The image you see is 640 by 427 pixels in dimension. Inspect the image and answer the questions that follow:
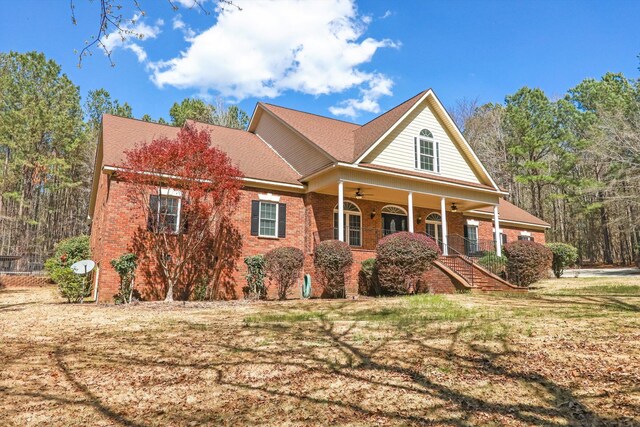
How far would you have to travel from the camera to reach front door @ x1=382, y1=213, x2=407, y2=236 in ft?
61.6

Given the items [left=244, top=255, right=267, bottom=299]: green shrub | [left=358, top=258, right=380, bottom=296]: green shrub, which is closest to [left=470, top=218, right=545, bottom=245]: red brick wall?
[left=358, top=258, right=380, bottom=296]: green shrub

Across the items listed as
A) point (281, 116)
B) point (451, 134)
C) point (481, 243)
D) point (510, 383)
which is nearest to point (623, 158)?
point (481, 243)

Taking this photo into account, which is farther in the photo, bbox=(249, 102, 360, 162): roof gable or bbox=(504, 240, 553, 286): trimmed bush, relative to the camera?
bbox=(249, 102, 360, 162): roof gable

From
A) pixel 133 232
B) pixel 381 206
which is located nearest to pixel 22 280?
pixel 133 232

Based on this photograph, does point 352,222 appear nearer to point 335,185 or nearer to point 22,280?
point 335,185

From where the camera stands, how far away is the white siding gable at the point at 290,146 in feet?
54.4

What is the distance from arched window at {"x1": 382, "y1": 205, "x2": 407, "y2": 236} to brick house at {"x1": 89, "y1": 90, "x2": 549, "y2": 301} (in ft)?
0.15

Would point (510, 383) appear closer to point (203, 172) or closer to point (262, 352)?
point (262, 352)

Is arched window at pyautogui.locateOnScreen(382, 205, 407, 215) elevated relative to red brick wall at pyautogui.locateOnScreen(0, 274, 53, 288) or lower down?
elevated

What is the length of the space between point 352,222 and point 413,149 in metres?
3.97

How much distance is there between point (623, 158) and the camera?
29.6 meters

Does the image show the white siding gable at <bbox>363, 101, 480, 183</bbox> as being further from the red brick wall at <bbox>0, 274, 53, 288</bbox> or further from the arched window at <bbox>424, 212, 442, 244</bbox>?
the red brick wall at <bbox>0, 274, 53, 288</bbox>

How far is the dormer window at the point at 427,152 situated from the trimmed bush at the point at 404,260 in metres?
5.32

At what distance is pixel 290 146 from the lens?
18.1m
